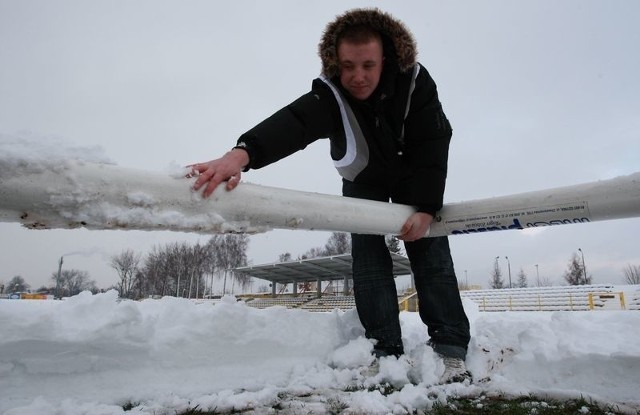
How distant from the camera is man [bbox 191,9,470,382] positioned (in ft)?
7.18

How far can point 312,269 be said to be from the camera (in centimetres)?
2292

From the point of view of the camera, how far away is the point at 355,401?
150cm

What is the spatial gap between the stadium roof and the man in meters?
16.6

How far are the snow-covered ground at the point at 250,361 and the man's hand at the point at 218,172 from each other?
0.80 metres

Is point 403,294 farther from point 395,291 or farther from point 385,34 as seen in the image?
point 385,34

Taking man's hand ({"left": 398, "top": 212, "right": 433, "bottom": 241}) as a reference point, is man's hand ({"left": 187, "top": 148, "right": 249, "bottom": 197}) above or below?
above

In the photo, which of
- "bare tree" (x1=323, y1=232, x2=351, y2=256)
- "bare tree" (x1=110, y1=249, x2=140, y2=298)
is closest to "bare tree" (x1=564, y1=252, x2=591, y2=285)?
"bare tree" (x1=323, y1=232, x2=351, y2=256)

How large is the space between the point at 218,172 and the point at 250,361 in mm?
1165

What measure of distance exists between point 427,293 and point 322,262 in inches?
737

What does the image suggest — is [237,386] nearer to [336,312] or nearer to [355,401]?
[355,401]

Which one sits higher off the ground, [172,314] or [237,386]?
[172,314]

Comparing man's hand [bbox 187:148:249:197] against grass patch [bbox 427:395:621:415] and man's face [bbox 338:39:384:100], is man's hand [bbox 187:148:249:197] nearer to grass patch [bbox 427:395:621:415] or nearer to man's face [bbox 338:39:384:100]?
man's face [bbox 338:39:384:100]

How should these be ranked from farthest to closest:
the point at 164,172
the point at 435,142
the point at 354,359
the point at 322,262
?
1. the point at 322,262
2. the point at 435,142
3. the point at 354,359
4. the point at 164,172

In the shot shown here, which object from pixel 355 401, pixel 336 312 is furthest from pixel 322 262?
pixel 355 401
